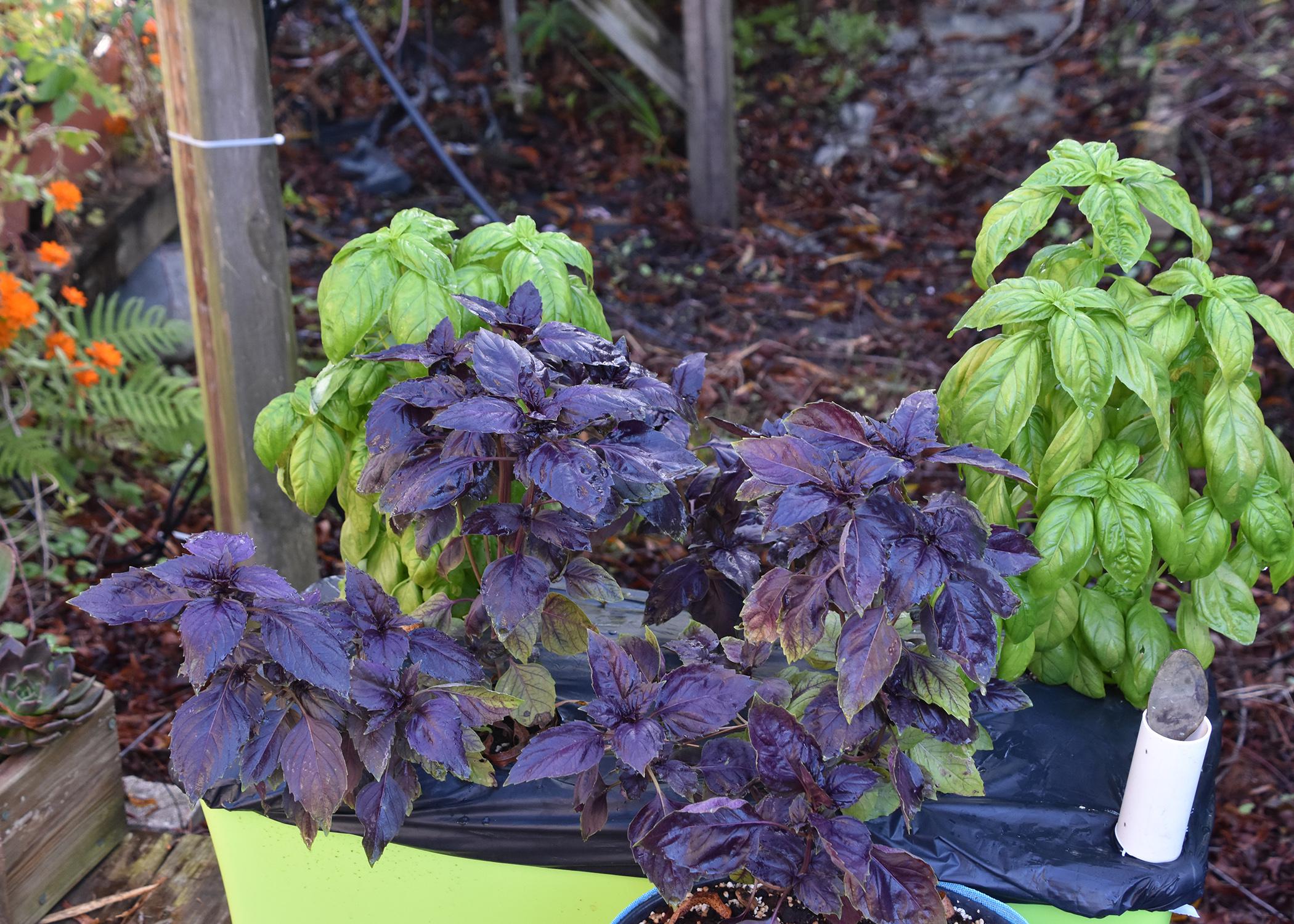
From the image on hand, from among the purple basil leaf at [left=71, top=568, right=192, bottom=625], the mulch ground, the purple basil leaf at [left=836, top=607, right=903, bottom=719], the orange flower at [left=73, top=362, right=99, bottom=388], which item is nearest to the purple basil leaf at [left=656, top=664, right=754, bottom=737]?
the purple basil leaf at [left=836, top=607, right=903, bottom=719]

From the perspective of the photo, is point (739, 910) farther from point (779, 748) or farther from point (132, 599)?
point (132, 599)

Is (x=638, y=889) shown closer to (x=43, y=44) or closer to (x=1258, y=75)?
(x=43, y=44)

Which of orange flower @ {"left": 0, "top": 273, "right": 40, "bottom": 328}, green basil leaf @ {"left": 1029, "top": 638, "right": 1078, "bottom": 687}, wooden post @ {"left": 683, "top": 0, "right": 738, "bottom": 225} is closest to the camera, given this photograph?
green basil leaf @ {"left": 1029, "top": 638, "right": 1078, "bottom": 687}

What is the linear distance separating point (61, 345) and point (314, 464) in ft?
5.49

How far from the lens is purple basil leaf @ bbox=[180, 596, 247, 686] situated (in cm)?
112

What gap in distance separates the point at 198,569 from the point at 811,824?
71 cm

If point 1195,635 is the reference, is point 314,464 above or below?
above

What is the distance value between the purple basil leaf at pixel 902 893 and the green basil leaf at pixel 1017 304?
2.07 ft

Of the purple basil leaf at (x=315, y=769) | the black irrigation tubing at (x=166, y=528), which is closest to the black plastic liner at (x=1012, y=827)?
the purple basil leaf at (x=315, y=769)

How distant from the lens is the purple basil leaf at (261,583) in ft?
3.83

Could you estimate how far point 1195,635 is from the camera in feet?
5.16

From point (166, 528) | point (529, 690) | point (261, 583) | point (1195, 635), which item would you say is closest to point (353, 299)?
point (261, 583)

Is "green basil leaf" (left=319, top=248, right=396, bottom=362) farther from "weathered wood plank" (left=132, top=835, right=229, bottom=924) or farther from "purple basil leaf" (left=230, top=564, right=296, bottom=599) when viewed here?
"weathered wood plank" (left=132, top=835, right=229, bottom=924)

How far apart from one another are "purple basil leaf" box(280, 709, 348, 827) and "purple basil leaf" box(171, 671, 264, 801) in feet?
0.20
